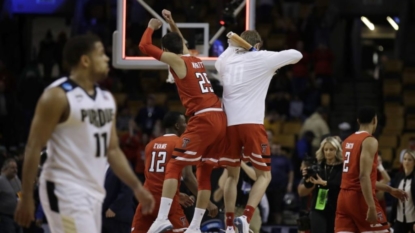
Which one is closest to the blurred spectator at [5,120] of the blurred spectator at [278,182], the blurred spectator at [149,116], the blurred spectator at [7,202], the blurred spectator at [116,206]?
the blurred spectator at [149,116]

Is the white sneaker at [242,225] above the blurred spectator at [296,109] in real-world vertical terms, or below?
below

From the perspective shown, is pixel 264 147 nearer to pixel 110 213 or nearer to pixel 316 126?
pixel 110 213

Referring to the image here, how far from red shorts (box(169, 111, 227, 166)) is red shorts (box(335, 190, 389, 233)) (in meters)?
1.83

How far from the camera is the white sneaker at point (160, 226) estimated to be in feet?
34.5

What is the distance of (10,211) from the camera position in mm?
14766

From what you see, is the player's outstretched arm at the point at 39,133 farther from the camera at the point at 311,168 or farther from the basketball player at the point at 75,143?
the camera at the point at 311,168

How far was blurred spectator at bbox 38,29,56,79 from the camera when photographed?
25.2 meters

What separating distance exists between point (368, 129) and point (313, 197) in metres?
1.60

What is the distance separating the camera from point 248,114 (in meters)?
10.7

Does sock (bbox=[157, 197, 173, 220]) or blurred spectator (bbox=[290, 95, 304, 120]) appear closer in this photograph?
sock (bbox=[157, 197, 173, 220])

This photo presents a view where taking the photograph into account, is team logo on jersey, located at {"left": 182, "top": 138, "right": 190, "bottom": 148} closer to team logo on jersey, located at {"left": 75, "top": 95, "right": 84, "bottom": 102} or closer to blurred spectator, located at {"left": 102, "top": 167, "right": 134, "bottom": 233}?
blurred spectator, located at {"left": 102, "top": 167, "right": 134, "bottom": 233}

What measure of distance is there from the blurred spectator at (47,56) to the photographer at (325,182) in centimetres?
1375

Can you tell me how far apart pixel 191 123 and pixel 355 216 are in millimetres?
2322

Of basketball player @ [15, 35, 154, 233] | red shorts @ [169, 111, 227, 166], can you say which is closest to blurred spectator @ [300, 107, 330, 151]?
red shorts @ [169, 111, 227, 166]
